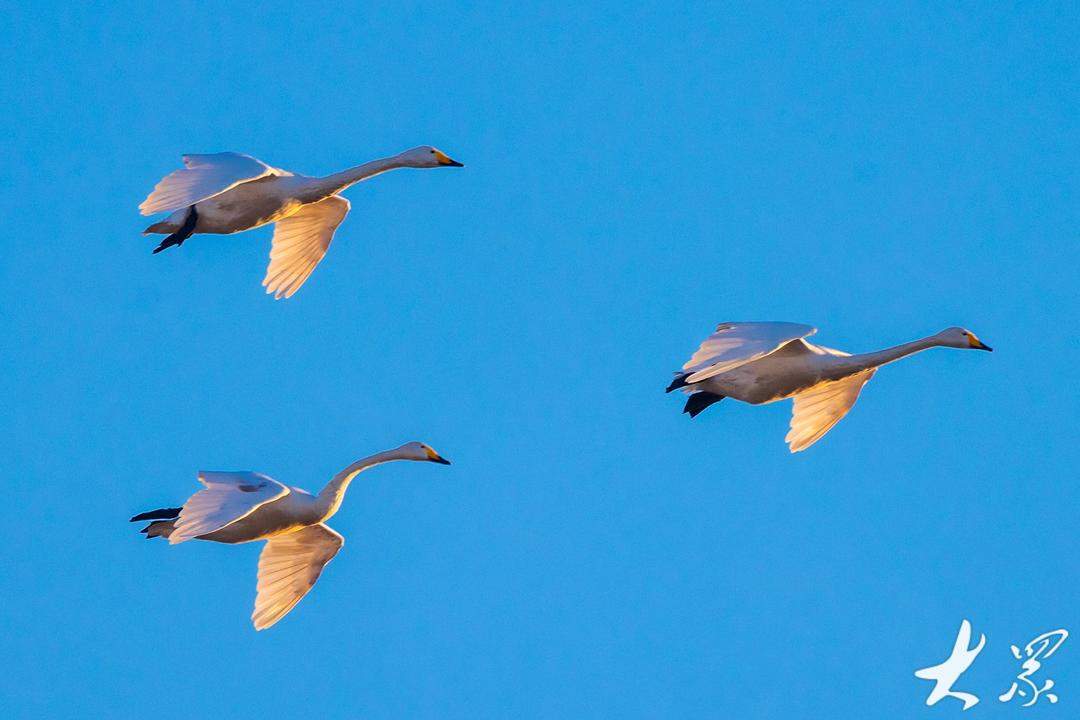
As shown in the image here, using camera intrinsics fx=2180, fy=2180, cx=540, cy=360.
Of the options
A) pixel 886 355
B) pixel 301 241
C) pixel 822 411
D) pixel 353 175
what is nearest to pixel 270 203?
pixel 353 175

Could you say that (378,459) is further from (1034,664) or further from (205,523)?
(1034,664)

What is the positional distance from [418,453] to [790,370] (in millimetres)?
4876

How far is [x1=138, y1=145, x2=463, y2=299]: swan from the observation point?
990 inches

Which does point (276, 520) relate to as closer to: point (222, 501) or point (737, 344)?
point (222, 501)

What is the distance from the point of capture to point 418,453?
2719 centimetres

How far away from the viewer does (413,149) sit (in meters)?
28.4

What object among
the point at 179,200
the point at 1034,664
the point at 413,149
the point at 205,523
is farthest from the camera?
the point at 1034,664

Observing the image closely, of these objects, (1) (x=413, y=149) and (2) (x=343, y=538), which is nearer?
(2) (x=343, y=538)

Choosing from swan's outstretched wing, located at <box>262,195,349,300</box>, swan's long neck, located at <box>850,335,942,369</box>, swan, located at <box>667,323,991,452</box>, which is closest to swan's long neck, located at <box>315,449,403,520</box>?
swan's outstretched wing, located at <box>262,195,349,300</box>

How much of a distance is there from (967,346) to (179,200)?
31.9ft

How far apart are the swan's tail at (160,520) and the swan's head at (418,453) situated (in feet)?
9.58

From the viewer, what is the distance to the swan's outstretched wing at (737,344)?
78.3 ft

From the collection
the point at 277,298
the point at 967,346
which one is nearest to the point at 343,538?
the point at 277,298

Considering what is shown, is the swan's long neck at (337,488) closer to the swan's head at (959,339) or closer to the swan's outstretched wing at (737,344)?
the swan's outstretched wing at (737,344)
